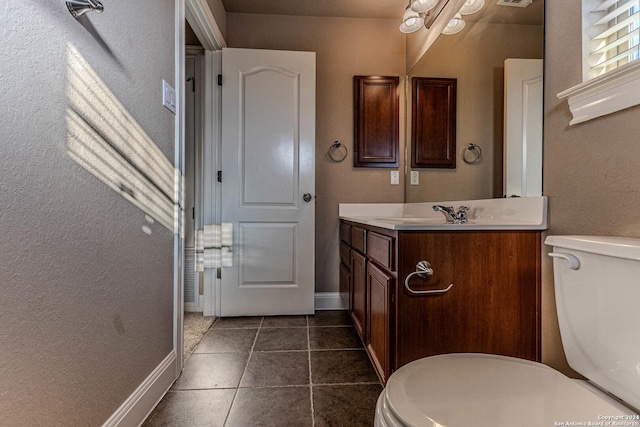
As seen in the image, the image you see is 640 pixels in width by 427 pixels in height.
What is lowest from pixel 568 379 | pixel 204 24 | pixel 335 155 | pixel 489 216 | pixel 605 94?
pixel 568 379

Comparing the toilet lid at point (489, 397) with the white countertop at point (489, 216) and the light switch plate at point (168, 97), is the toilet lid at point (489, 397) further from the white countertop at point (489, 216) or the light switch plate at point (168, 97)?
the light switch plate at point (168, 97)

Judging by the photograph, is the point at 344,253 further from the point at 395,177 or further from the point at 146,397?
the point at 146,397

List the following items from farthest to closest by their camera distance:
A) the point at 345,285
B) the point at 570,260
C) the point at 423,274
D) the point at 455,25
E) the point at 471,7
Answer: the point at 345,285, the point at 455,25, the point at 471,7, the point at 423,274, the point at 570,260

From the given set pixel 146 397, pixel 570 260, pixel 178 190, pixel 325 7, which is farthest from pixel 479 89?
pixel 146 397

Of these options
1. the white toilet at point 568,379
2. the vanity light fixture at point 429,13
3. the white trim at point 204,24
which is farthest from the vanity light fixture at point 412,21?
the white toilet at point 568,379

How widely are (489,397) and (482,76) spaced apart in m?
1.49

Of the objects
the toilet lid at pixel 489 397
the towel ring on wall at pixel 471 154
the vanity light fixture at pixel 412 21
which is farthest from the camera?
the vanity light fixture at pixel 412 21

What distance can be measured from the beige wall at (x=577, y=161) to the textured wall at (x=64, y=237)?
1.51 m

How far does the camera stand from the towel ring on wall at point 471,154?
5.38 feet

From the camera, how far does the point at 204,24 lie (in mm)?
2004

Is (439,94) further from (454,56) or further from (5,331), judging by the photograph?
(5,331)

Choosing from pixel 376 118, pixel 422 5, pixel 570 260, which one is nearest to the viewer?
pixel 570 260

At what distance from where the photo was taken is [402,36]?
2572 millimetres

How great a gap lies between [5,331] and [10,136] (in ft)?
1.38
